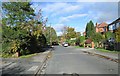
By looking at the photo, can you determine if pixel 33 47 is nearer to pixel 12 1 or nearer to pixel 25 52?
pixel 25 52

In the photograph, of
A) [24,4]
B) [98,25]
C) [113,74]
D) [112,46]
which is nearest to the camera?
[113,74]

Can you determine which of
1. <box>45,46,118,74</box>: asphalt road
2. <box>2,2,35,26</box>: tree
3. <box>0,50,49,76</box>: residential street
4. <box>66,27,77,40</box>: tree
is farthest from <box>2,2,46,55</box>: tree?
<box>66,27,77,40</box>: tree

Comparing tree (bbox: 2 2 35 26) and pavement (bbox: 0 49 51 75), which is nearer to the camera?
pavement (bbox: 0 49 51 75)

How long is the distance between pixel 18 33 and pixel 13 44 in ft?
4.83

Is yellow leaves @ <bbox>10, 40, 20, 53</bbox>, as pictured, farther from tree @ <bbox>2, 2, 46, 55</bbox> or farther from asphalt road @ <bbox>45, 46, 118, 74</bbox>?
asphalt road @ <bbox>45, 46, 118, 74</bbox>

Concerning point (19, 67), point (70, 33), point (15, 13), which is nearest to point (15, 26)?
point (15, 13)

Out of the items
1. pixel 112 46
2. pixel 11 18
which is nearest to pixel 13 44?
pixel 11 18

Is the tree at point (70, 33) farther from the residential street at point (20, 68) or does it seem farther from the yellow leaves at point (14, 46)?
the residential street at point (20, 68)

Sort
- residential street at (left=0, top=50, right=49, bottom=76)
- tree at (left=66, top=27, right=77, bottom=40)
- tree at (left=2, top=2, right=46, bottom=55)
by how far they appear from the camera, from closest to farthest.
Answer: residential street at (left=0, top=50, right=49, bottom=76) → tree at (left=2, top=2, right=46, bottom=55) → tree at (left=66, top=27, right=77, bottom=40)

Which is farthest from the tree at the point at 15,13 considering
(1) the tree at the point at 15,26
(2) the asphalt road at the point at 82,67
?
(2) the asphalt road at the point at 82,67

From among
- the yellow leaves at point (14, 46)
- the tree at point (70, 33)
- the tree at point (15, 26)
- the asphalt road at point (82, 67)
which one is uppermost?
the tree at point (70, 33)

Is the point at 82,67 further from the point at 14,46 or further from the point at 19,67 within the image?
the point at 14,46

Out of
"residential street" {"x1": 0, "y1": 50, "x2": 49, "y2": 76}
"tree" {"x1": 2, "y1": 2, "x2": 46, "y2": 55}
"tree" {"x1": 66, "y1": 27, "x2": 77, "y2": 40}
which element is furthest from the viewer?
"tree" {"x1": 66, "y1": 27, "x2": 77, "y2": 40}

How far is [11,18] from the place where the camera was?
1190 inches
